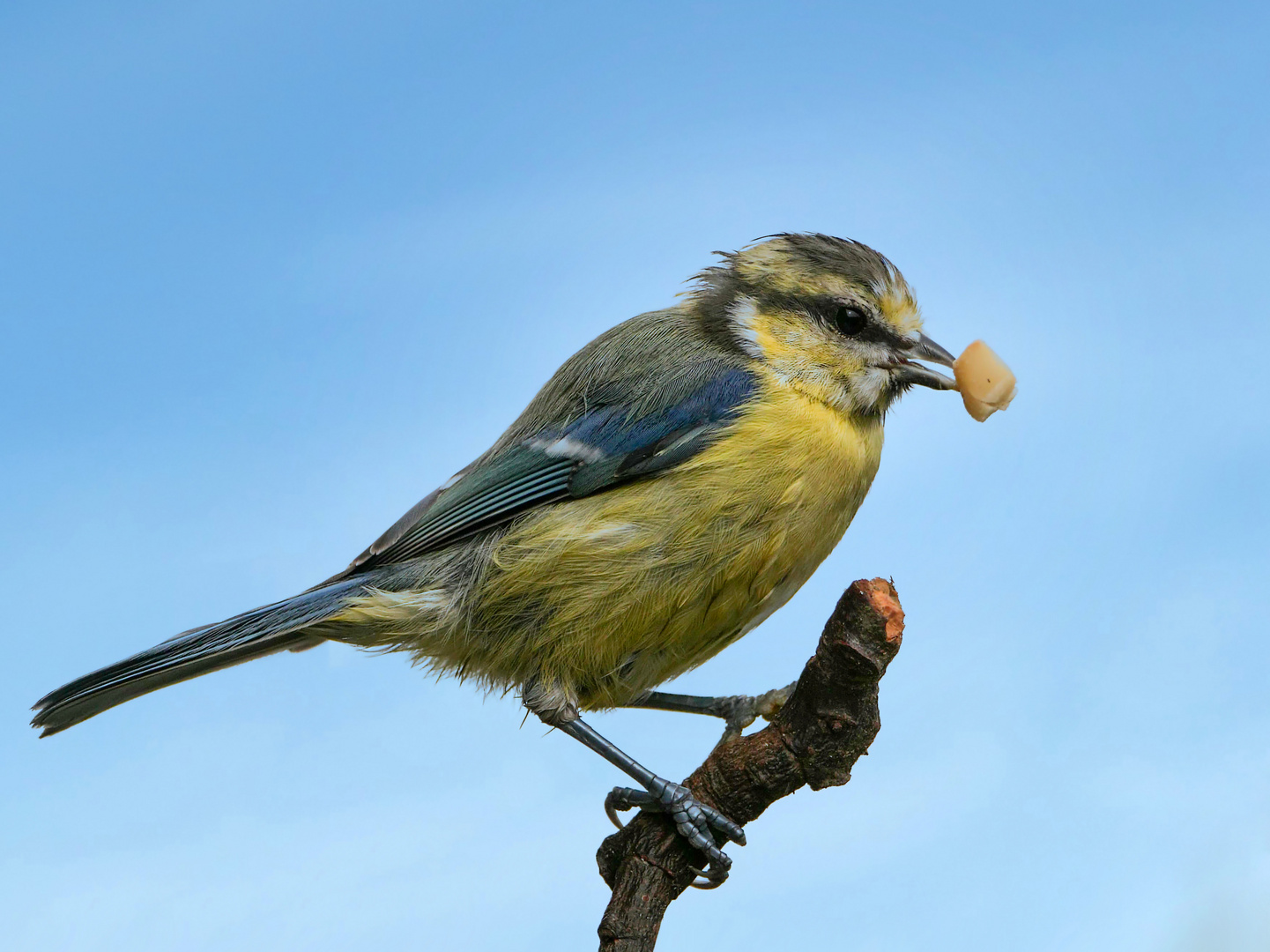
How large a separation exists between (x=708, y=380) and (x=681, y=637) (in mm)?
845

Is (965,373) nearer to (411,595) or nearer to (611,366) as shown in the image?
(611,366)

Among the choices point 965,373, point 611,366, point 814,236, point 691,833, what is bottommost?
point 691,833

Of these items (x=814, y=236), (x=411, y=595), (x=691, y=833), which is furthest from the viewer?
(x=814, y=236)

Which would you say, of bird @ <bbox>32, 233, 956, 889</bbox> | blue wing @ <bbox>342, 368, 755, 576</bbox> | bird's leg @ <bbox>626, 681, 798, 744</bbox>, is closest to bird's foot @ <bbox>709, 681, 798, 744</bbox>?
bird's leg @ <bbox>626, 681, 798, 744</bbox>

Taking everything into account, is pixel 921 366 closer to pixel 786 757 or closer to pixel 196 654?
pixel 786 757

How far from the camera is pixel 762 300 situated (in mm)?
3943

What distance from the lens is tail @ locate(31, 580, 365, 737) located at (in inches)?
148

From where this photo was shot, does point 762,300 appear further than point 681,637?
Yes

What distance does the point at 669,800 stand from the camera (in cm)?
353

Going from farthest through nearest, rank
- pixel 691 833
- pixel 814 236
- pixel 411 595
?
1. pixel 814 236
2. pixel 411 595
3. pixel 691 833

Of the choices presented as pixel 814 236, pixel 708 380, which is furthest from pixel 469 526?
pixel 814 236

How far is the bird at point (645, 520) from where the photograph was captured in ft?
11.5

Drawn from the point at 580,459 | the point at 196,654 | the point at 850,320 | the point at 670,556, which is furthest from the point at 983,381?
the point at 196,654

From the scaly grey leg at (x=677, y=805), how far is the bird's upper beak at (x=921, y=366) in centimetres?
158
